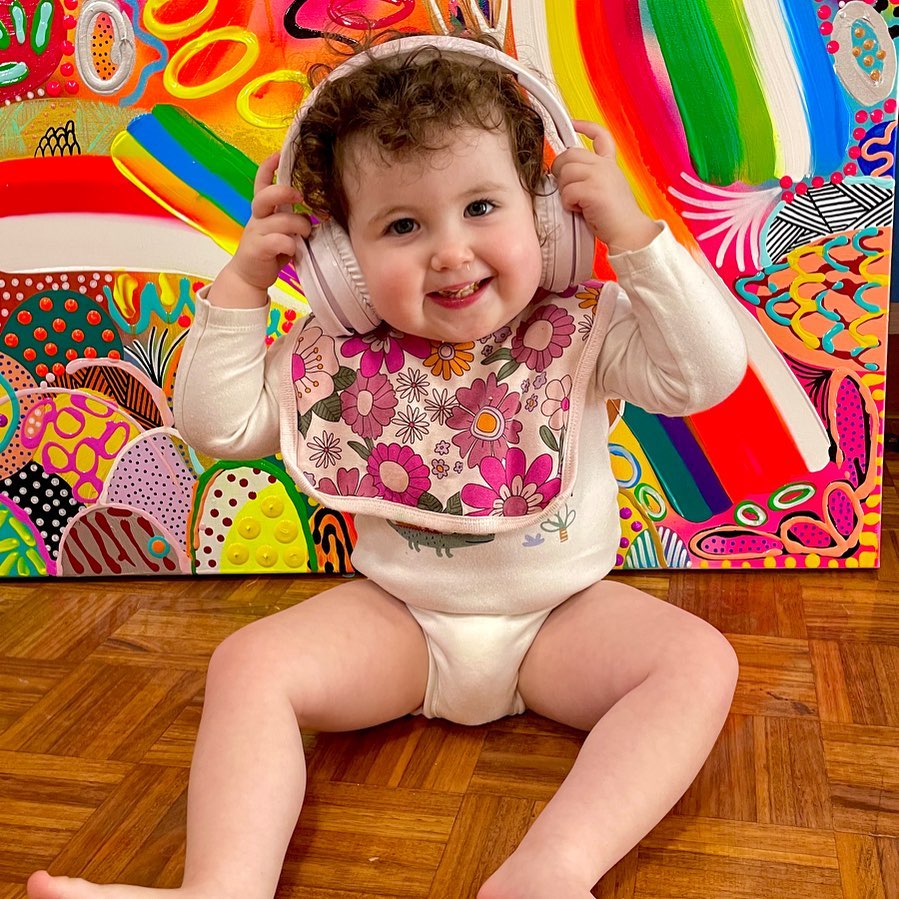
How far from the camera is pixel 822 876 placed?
73cm

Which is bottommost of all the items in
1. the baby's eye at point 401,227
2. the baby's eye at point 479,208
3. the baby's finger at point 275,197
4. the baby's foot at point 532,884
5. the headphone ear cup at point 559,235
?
the baby's foot at point 532,884

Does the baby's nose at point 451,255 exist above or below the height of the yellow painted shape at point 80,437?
above

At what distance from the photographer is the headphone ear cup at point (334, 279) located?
0.84 meters

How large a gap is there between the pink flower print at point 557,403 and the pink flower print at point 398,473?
11 centimetres

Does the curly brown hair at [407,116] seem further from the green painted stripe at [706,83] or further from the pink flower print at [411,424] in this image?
the green painted stripe at [706,83]

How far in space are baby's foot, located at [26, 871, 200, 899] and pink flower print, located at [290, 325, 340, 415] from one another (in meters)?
0.39

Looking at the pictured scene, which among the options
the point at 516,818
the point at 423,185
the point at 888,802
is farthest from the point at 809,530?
the point at 423,185

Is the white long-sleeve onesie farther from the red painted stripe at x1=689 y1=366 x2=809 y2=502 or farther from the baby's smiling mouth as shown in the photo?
the red painted stripe at x1=689 y1=366 x2=809 y2=502

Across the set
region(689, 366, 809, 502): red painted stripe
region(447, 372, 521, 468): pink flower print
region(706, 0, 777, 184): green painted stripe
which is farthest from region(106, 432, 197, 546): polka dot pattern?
region(706, 0, 777, 184): green painted stripe

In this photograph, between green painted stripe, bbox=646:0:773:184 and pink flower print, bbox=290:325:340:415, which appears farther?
green painted stripe, bbox=646:0:773:184

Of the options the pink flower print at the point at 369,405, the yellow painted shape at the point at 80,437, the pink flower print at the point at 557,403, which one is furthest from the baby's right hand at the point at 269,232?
the yellow painted shape at the point at 80,437

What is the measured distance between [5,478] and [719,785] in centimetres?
89

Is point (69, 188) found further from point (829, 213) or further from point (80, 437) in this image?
point (829, 213)

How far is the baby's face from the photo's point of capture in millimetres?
776
